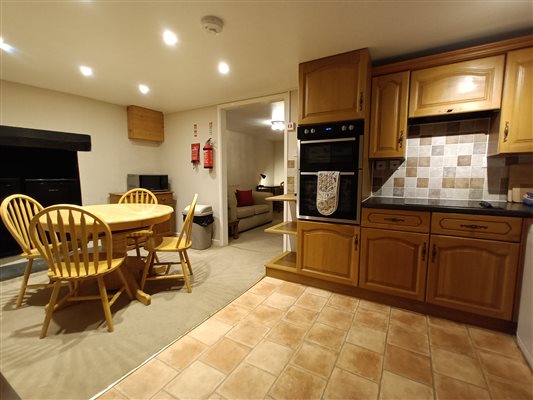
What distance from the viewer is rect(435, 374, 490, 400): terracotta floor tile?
1265mm

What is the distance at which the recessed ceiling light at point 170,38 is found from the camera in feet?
6.10

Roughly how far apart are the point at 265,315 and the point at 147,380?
2.99 ft

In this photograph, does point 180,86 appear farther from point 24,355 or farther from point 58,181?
point 24,355

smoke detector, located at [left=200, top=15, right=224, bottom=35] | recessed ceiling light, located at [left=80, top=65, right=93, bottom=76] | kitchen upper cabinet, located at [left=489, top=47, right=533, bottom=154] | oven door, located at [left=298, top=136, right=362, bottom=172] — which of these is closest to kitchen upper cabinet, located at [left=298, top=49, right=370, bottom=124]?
oven door, located at [left=298, top=136, right=362, bottom=172]

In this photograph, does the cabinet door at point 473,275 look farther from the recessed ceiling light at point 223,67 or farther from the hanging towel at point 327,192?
the recessed ceiling light at point 223,67

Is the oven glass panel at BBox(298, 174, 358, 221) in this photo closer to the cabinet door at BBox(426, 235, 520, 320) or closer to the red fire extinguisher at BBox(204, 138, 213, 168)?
→ the cabinet door at BBox(426, 235, 520, 320)

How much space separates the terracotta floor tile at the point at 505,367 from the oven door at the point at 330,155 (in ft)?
5.00

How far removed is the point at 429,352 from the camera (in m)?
1.58

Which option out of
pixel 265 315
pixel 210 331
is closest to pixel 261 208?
pixel 265 315

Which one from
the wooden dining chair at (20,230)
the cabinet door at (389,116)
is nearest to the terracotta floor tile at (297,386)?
the cabinet door at (389,116)

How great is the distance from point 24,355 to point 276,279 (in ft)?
6.54

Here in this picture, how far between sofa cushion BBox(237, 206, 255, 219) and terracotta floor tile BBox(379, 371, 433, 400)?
3.52 meters

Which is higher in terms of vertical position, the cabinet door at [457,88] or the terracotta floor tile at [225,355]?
the cabinet door at [457,88]

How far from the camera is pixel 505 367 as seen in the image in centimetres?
146
